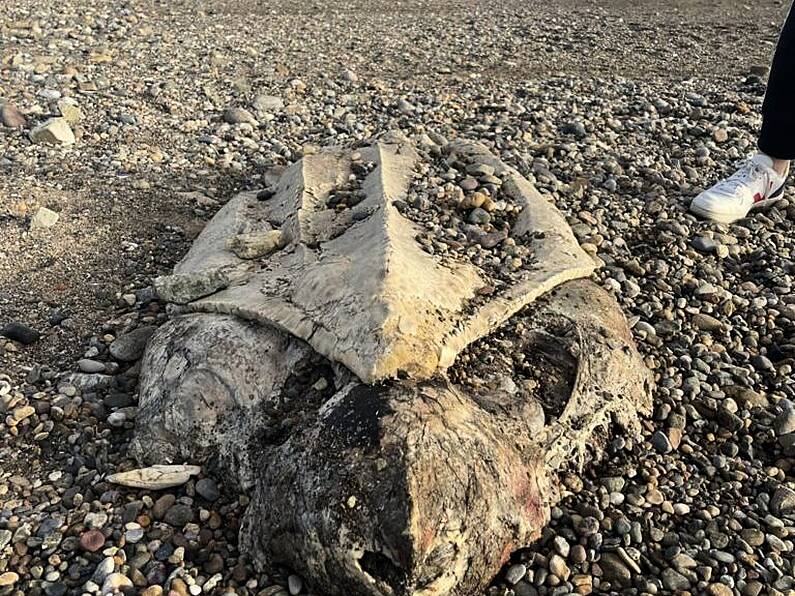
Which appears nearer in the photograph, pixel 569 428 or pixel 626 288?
pixel 569 428

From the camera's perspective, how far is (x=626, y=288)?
4965 millimetres

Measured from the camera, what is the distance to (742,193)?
5.85m

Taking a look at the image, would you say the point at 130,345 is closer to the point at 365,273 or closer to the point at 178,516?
the point at 178,516

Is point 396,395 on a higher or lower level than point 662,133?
higher

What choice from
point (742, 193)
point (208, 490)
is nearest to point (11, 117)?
point (208, 490)

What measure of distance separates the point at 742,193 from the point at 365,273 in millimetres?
3655

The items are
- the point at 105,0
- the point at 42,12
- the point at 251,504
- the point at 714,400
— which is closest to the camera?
the point at 251,504

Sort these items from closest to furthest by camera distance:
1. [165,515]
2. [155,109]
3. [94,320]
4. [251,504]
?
[251,504] < [165,515] < [94,320] < [155,109]

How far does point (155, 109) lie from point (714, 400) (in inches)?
227

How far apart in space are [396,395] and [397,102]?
5732mm

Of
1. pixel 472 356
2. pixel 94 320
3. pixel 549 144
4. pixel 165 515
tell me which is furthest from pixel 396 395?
pixel 549 144

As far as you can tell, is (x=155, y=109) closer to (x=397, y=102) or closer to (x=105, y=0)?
(x=397, y=102)

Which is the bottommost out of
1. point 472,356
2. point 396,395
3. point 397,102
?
point 397,102

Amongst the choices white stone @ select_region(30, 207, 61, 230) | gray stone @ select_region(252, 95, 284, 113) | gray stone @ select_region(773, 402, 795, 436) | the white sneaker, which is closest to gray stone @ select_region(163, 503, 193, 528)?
gray stone @ select_region(773, 402, 795, 436)
